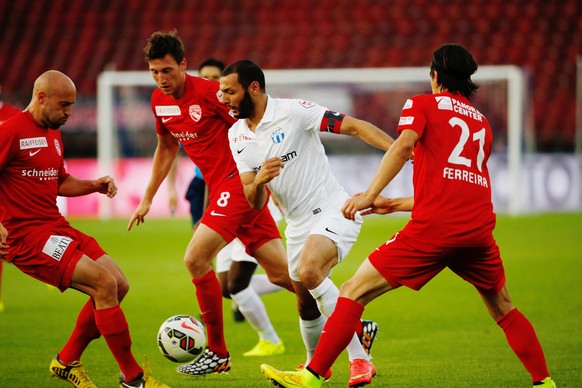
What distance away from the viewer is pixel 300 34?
92.6 feet

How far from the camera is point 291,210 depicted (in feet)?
22.0

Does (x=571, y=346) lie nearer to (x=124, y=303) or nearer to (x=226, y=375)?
(x=226, y=375)

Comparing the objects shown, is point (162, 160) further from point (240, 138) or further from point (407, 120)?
point (407, 120)

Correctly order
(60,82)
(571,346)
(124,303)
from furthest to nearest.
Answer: (124,303) < (571,346) < (60,82)

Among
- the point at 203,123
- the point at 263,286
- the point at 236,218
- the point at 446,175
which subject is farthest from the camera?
the point at 263,286

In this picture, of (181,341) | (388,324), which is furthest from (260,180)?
(388,324)

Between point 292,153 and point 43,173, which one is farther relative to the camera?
point 292,153

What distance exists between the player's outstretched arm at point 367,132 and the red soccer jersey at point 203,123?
1235 millimetres

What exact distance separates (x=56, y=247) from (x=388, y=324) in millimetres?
4553

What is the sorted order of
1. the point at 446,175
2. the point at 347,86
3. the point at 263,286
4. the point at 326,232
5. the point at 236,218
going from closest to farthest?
the point at 446,175 < the point at 326,232 < the point at 236,218 < the point at 263,286 < the point at 347,86

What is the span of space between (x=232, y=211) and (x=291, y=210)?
1.92 feet

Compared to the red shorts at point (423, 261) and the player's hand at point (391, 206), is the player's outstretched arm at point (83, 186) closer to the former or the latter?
the player's hand at point (391, 206)

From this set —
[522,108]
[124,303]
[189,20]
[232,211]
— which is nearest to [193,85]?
[232,211]

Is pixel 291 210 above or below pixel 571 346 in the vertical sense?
above
